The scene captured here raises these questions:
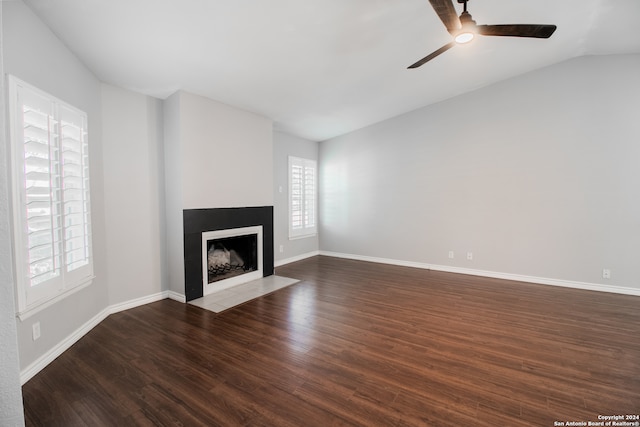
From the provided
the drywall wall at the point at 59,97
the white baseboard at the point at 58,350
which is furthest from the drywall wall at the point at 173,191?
the white baseboard at the point at 58,350

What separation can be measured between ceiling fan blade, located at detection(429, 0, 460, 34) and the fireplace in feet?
11.5

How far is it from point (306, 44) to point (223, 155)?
1.93 metres

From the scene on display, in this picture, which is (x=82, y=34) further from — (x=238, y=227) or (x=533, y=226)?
(x=533, y=226)

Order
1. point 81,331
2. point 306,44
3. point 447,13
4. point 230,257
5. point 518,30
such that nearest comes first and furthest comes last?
point 447,13 < point 518,30 < point 81,331 < point 306,44 < point 230,257

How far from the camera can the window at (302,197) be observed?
6168 mm

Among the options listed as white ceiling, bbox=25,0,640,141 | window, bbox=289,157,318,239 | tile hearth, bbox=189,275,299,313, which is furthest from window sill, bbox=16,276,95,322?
window, bbox=289,157,318,239

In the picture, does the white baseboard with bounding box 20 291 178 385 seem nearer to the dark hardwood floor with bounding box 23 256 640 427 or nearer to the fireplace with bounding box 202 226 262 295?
the dark hardwood floor with bounding box 23 256 640 427

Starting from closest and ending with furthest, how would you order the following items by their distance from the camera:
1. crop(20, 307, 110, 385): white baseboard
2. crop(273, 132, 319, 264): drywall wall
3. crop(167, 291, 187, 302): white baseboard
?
crop(20, 307, 110, 385): white baseboard < crop(167, 291, 187, 302): white baseboard < crop(273, 132, 319, 264): drywall wall

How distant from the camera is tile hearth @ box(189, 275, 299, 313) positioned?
369cm

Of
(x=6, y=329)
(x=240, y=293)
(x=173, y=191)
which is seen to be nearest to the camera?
(x=6, y=329)

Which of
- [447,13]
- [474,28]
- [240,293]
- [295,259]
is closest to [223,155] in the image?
[240,293]

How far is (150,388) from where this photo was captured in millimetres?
2111

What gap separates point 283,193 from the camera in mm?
5977

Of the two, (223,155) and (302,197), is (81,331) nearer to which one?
(223,155)
